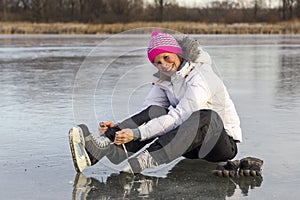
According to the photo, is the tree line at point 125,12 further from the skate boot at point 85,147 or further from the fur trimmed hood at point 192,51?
the skate boot at point 85,147

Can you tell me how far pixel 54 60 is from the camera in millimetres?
14203

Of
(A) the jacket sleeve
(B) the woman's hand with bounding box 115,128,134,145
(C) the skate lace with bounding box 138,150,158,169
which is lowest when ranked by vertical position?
(C) the skate lace with bounding box 138,150,158,169

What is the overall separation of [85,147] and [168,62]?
2.50 feet

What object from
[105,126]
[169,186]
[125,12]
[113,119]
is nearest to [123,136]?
[105,126]

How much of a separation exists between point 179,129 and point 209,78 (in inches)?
16.6

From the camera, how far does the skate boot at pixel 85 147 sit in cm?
363

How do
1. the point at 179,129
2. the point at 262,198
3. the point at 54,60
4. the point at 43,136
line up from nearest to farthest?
the point at 262,198
the point at 179,129
the point at 43,136
the point at 54,60

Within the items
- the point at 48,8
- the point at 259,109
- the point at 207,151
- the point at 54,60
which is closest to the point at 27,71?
the point at 54,60

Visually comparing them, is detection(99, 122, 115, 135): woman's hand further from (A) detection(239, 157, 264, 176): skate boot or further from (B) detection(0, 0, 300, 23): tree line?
(B) detection(0, 0, 300, 23): tree line

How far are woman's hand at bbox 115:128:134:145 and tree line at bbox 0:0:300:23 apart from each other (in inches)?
1983

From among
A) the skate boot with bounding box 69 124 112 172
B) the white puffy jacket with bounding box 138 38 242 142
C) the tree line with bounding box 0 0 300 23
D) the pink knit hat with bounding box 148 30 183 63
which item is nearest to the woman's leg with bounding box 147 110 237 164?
the white puffy jacket with bounding box 138 38 242 142

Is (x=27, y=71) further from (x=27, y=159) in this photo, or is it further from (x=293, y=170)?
(x=293, y=170)

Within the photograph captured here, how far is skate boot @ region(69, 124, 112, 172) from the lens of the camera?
3629 mm

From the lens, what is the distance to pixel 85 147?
12.2 ft
